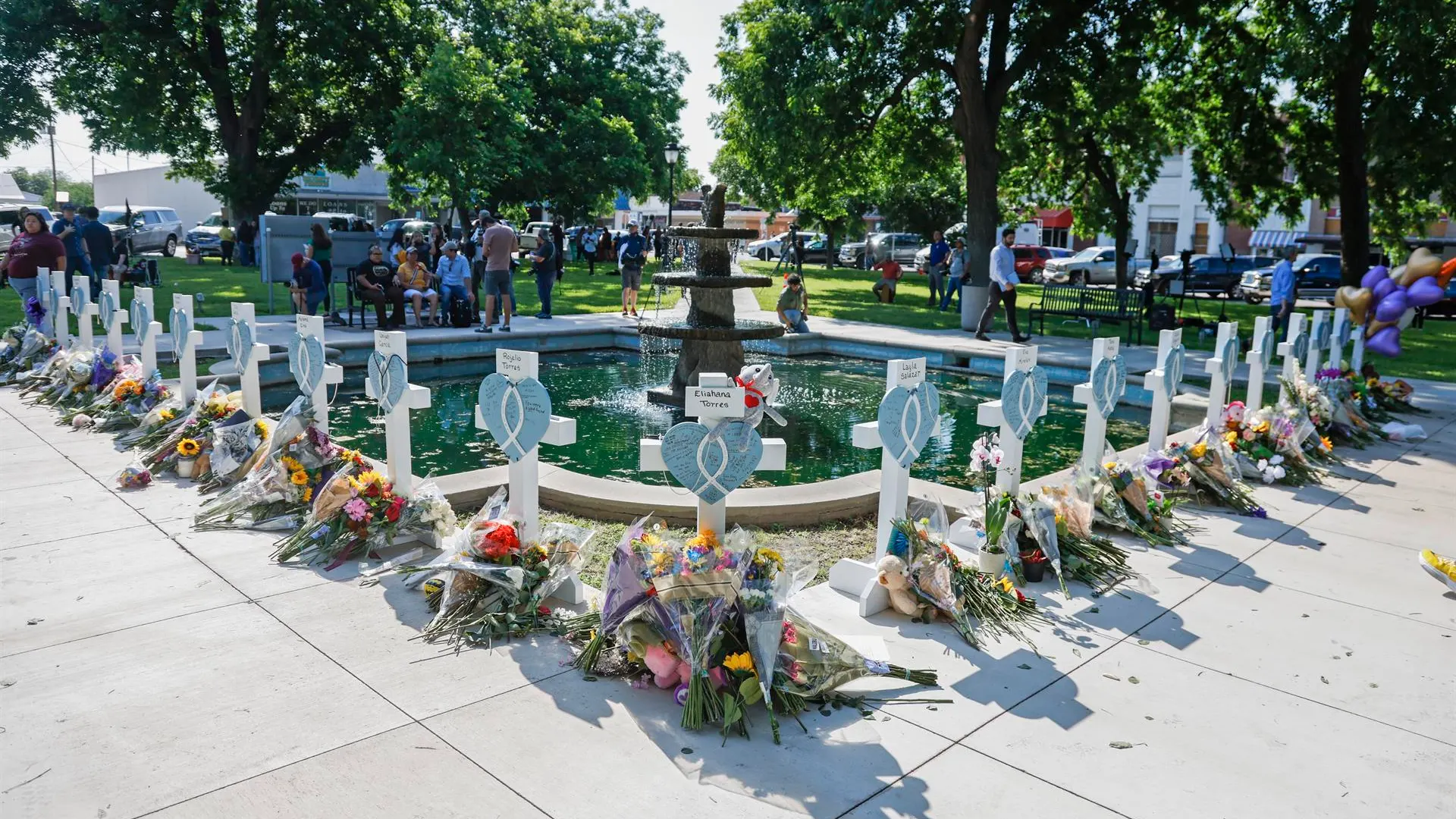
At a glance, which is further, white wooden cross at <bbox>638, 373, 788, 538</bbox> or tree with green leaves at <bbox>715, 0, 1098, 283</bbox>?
tree with green leaves at <bbox>715, 0, 1098, 283</bbox>

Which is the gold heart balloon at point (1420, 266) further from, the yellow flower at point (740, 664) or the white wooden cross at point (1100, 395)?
the yellow flower at point (740, 664)

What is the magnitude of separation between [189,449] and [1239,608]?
637 centimetres

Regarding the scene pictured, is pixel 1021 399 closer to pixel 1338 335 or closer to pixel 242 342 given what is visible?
pixel 242 342

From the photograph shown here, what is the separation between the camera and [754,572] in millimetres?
4004

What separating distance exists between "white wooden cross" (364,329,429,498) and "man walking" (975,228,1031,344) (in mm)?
10420

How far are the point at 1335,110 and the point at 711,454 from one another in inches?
746

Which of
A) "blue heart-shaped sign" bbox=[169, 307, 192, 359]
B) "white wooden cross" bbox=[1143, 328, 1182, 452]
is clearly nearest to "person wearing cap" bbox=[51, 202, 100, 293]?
"blue heart-shaped sign" bbox=[169, 307, 192, 359]

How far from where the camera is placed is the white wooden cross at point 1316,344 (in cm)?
948

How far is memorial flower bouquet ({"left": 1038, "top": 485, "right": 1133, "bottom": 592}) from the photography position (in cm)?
532

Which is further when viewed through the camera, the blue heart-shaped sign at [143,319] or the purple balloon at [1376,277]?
the purple balloon at [1376,277]

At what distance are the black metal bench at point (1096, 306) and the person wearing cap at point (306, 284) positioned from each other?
10984 millimetres

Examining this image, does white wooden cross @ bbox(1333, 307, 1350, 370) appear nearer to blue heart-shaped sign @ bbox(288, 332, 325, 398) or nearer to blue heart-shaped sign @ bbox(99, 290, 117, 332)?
blue heart-shaped sign @ bbox(288, 332, 325, 398)

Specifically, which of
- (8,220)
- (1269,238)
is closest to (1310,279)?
(1269,238)

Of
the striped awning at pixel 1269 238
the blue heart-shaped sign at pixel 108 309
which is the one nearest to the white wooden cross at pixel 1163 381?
the blue heart-shaped sign at pixel 108 309
